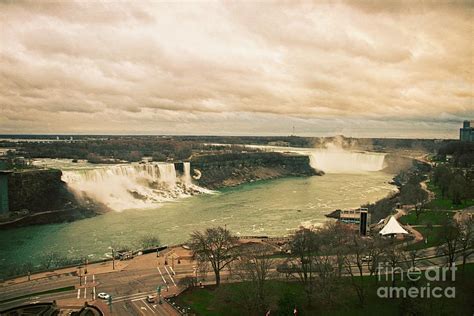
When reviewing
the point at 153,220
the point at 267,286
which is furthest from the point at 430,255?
the point at 153,220

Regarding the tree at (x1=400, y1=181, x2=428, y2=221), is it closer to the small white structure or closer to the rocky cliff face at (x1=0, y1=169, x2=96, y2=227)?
the small white structure

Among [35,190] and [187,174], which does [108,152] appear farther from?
[35,190]

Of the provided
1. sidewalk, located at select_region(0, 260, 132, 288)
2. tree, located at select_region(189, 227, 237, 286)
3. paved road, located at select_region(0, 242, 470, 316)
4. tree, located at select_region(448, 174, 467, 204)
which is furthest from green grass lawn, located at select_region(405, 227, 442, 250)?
sidewalk, located at select_region(0, 260, 132, 288)

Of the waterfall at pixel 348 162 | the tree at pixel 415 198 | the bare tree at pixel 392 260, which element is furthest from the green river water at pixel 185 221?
the waterfall at pixel 348 162

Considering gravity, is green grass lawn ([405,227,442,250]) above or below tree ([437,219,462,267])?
below

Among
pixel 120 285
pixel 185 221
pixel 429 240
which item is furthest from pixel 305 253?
pixel 185 221

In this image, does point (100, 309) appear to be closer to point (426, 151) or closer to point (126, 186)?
point (126, 186)

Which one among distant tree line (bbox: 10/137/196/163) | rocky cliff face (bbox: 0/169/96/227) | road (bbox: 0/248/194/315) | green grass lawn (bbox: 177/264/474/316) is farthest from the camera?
distant tree line (bbox: 10/137/196/163)
